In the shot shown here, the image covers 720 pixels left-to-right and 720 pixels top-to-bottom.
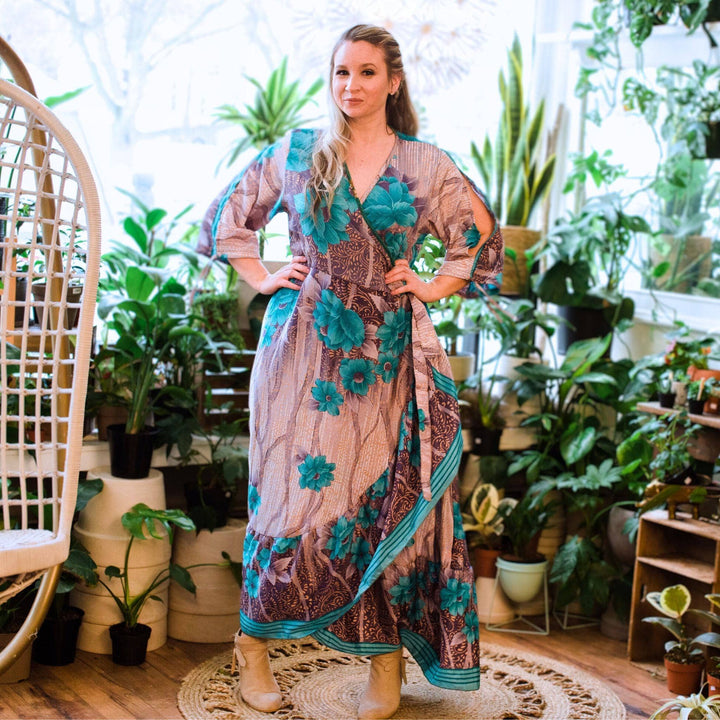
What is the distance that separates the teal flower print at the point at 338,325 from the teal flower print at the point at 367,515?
36 centimetres

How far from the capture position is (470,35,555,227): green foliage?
145 inches

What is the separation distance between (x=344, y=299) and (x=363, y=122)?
1.31 ft

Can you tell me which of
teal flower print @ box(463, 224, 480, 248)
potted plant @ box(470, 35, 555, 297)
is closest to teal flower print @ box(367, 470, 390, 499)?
teal flower print @ box(463, 224, 480, 248)

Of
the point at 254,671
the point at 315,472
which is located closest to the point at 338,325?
the point at 315,472

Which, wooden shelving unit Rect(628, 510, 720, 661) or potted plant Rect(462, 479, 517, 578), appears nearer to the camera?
wooden shelving unit Rect(628, 510, 720, 661)

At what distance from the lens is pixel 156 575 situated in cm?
278

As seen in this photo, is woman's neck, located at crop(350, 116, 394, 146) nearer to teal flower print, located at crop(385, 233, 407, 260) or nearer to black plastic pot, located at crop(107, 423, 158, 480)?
teal flower print, located at crop(385, 233, 407, 260)

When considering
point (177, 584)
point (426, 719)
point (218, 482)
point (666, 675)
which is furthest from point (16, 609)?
point (666, 675)

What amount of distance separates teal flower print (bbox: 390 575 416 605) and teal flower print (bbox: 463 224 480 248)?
769 mm

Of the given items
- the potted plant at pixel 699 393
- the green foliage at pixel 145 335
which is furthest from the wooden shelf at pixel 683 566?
the green foliage at pixel 145 335

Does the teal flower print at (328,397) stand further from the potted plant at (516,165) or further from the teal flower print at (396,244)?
the potted plant at (516,165)

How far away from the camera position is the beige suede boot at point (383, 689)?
241 cm

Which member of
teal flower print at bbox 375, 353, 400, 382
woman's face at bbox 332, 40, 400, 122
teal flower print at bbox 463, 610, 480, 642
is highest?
woman's face at bbox 332, 40, 400, 122

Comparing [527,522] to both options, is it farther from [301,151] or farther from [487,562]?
[301,151]
